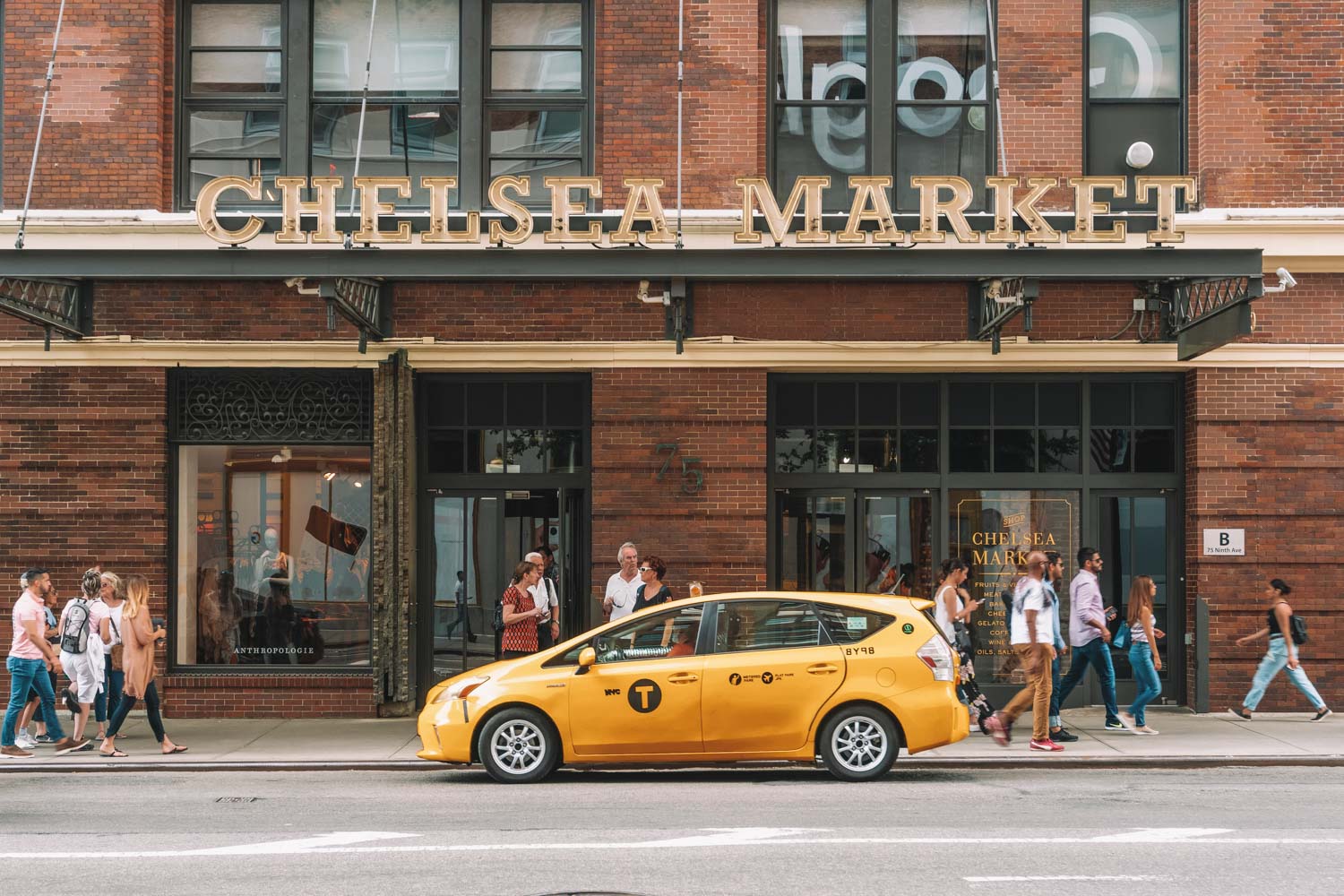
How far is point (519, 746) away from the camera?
467 inches

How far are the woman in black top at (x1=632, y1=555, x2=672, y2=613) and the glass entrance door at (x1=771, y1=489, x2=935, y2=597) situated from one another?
216 centimetres

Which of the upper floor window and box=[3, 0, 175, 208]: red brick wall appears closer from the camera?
box=[3, 0, 175, 208]: red brick wall

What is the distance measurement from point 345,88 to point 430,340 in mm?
3007

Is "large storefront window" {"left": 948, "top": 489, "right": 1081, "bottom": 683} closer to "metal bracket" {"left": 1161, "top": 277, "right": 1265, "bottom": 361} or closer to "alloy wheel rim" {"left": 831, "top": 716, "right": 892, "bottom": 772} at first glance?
"metal bracket" {"left": 1161, "top": 277, "right": 1265, "bottom": 361}

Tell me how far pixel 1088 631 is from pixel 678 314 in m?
5.16

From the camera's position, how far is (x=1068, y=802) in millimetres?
10742

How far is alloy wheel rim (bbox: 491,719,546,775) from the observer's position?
38.8ft

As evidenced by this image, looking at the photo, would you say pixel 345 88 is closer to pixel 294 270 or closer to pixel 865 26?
pixel 294 270

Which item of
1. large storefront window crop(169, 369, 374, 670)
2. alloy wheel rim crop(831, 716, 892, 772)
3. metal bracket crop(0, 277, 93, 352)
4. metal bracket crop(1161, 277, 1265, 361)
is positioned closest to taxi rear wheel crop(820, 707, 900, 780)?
alloy wheel rim crop(831, 716, 892, 772)

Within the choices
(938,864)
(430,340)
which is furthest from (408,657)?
(938,864)

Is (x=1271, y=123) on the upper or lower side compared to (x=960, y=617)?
upper

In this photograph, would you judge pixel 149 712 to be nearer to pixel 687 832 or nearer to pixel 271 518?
pixel 271 518

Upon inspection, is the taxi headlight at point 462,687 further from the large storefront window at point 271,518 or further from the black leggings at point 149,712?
the large storefront window at point 271,518

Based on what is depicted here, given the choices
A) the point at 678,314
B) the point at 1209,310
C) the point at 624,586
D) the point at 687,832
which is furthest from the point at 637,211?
the point at 687,832
